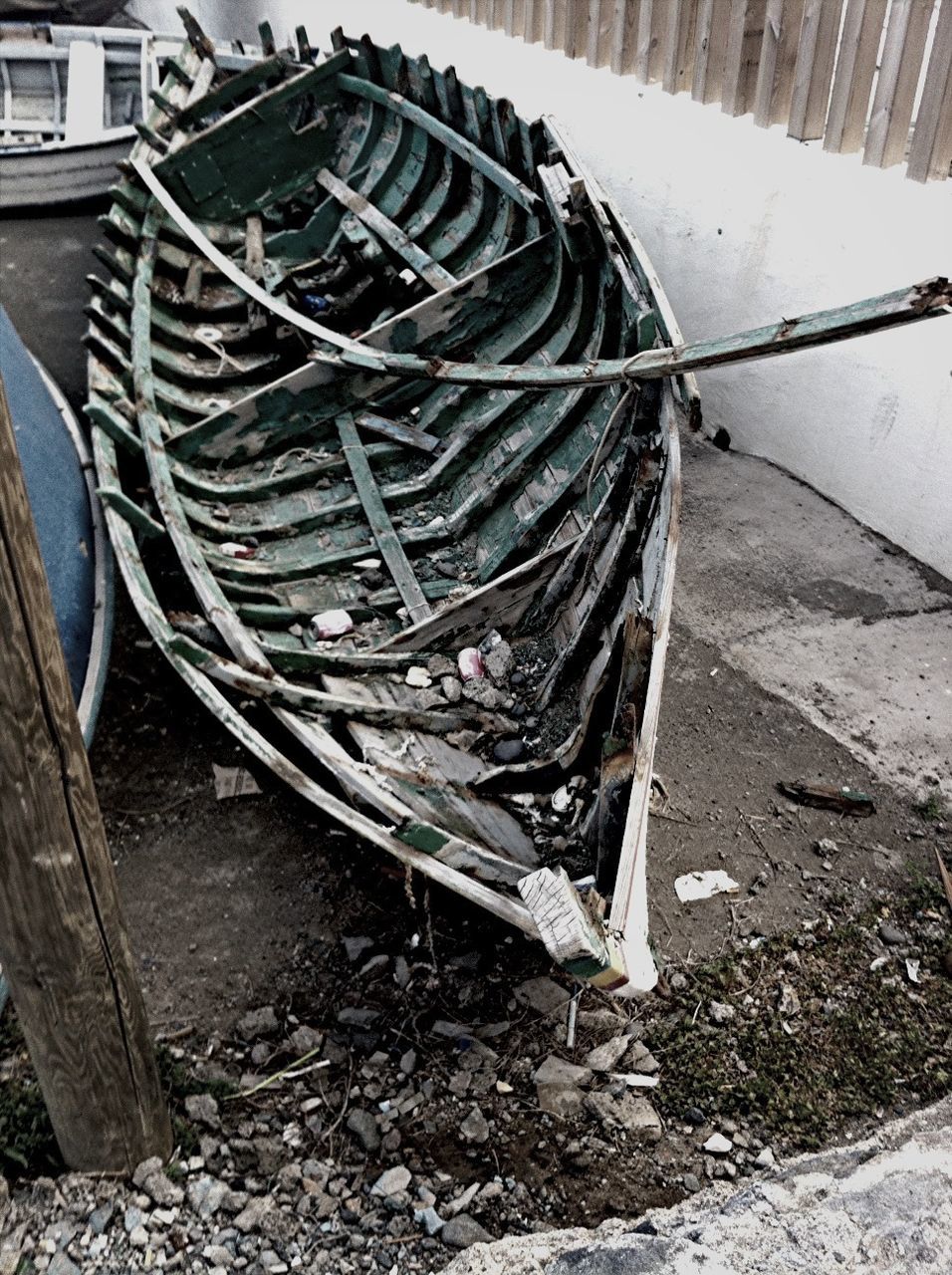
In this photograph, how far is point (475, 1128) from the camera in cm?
323

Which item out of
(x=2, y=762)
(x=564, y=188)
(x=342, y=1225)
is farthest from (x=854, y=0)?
(x=342, y=1225)

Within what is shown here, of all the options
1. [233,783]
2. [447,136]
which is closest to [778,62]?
[447,136]

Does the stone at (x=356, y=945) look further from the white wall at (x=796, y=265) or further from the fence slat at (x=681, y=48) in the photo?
the fence slat at (x=681, y=48)

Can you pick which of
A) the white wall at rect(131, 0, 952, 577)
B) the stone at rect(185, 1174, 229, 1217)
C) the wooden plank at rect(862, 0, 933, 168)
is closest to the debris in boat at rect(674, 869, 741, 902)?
the stone at rect(185, 1174, 229, 1217)

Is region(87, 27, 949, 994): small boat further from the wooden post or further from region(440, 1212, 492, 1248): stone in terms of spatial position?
the wooden post

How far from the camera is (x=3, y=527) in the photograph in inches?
79.3

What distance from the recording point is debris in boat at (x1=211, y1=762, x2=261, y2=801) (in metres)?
4.60

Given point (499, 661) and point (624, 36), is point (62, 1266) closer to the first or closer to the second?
point (499, 661)

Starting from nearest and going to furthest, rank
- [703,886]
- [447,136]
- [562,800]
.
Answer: [562,800] < [703,886] < [447,136]

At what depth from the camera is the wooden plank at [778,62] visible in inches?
217

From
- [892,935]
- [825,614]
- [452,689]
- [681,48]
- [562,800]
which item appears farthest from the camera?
[681,48]

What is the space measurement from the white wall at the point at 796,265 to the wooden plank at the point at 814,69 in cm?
12

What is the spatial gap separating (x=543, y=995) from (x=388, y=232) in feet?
16.6

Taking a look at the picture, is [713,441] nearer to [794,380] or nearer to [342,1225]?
[794,380]
